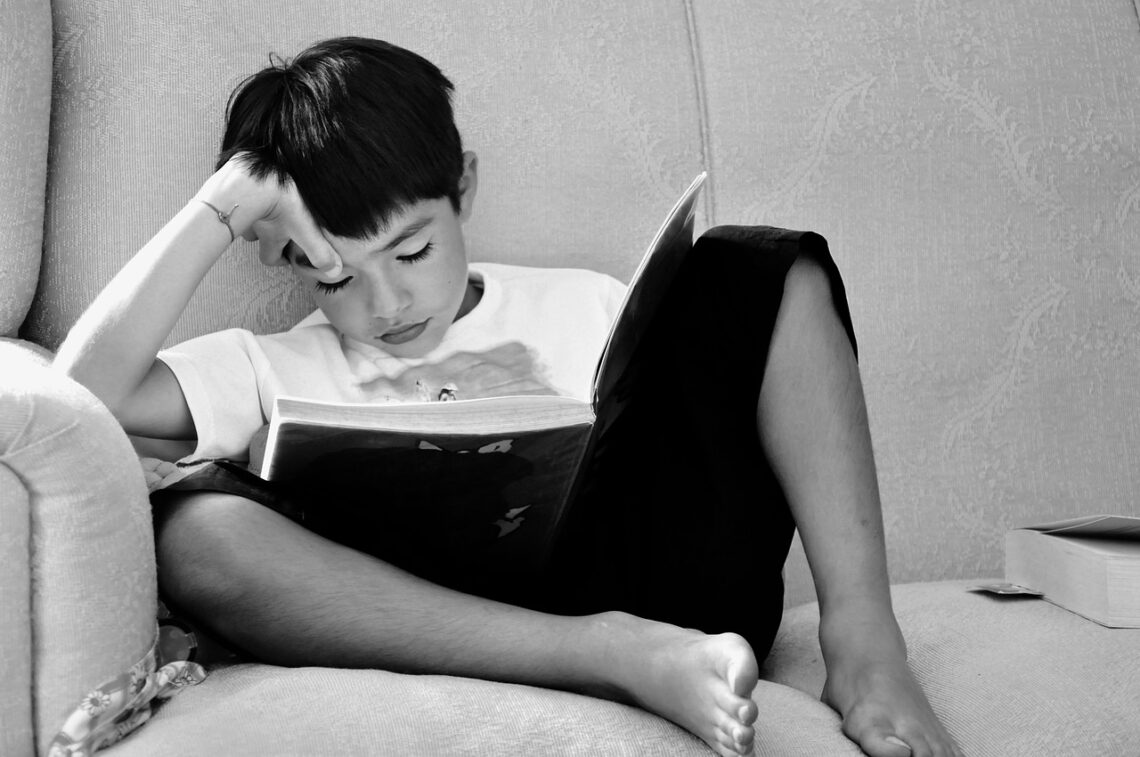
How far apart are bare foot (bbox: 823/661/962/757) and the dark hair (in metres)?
0.60

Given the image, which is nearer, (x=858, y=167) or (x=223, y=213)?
(x=223, y=213)

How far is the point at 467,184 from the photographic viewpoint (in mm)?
1275

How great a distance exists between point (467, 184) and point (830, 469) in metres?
0.54

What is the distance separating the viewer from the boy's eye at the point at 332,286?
1.15 metres

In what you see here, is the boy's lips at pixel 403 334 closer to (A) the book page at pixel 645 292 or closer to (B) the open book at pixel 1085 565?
(A) the book page at pixel 645 292

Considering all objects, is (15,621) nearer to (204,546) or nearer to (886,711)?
(204,546)

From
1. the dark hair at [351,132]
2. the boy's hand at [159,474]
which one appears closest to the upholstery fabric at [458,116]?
the dark hair at [351,132]

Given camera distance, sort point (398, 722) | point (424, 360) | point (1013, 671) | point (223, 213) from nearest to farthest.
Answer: point (398, 722)
point (1013, 671)
point (223, 213)
point (424, 360)

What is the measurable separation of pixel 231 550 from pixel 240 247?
0.57m

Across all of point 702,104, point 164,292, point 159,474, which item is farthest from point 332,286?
point 702,104

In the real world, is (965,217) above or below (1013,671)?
above

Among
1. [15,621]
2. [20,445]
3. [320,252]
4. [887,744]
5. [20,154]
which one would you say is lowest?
[887,744]

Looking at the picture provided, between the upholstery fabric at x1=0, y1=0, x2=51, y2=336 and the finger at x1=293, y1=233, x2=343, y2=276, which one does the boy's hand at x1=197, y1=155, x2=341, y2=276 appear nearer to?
the finger at x1=293, y1=233, x2=343, y2=276

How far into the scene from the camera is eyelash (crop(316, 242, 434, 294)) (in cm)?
115
